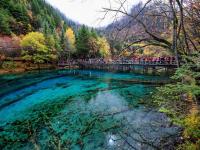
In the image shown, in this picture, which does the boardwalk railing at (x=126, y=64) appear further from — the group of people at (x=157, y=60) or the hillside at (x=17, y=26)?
the hillside at (x=17, y=26)

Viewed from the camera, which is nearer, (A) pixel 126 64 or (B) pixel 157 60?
(B) pixel 157 60

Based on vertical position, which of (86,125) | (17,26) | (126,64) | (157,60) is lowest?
(86,125)

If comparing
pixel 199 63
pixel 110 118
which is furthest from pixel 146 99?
pixel 199 63

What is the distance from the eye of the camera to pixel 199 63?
188 inches

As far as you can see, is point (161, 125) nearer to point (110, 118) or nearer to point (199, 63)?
point (110, 118)

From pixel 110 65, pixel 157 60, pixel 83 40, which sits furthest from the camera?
pixel 83 40

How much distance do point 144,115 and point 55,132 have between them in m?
4.90

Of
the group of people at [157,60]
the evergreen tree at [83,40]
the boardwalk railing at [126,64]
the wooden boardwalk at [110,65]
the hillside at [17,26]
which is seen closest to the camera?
the group of people at [157,60]

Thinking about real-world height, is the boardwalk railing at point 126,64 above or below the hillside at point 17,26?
below

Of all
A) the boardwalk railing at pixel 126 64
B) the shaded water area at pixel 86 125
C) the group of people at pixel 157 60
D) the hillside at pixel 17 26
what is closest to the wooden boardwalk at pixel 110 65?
the boardwalk railing at pixel 126 64

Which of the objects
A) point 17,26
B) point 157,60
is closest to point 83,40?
point 17,26

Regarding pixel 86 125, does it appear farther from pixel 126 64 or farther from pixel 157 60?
pixel 126 64

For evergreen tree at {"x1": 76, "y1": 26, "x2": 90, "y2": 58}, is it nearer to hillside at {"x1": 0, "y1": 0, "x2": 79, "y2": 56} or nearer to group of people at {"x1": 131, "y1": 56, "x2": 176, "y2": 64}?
hillside at {"x1": 0, "y1": 0, "x2": 79, "y2": 56}

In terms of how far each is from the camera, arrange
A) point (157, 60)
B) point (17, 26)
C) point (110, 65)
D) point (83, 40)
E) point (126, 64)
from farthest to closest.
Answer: point (17, 26), point (83, 40), point (110, 65), point (126, 64), point (157, 60)
